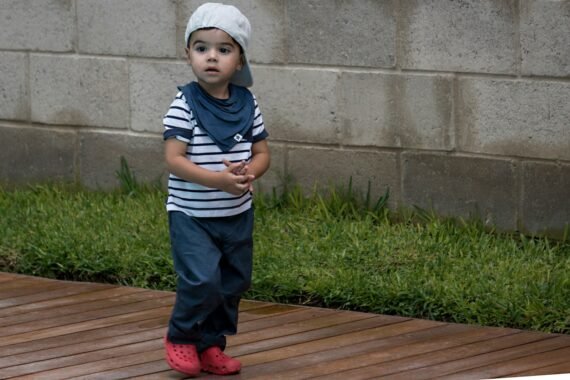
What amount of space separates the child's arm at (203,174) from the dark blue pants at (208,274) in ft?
0.58

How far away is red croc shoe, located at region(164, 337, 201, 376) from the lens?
5.48 m

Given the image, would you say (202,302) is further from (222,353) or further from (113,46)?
(113,46)

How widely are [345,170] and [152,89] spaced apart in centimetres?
133

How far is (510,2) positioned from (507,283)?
1631 millimetres

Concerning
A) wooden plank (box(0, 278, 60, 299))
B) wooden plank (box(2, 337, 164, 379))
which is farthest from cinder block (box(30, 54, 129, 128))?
wooden plank (box(2, 337, 164, 379))

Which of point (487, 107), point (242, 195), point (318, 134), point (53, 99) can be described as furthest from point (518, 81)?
point (53, 99)

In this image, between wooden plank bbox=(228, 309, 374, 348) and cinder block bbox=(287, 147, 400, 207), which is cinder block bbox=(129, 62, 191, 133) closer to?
cinder block bbox=(287, 147, 400, 207)

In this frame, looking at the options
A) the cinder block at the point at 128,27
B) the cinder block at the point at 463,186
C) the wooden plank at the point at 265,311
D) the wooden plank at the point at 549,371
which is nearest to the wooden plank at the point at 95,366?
the wooden plank at the point at 265,311

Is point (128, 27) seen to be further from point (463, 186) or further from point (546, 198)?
point (546, 198)

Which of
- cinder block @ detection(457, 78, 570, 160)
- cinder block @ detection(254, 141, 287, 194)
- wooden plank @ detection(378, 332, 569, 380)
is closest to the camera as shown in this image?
wooden plank @ detection(378, 332, 569, 380)

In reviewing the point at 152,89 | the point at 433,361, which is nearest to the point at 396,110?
the point at 152,89

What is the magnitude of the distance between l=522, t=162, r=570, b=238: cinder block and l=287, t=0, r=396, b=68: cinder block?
0.98 metres

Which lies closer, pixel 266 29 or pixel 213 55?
pixel 213 55

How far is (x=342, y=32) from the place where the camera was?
→ 794 cm
